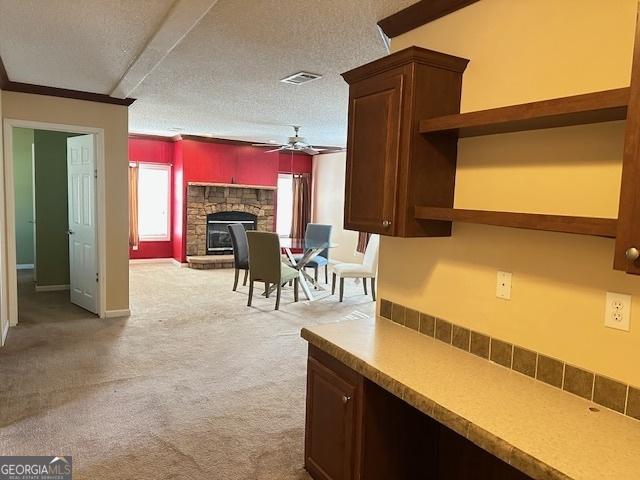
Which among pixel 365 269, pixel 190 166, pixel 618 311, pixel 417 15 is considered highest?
pixel 417 15

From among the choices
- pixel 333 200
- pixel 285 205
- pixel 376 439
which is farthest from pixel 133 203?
pixel 376 439

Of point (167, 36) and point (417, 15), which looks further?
point (167, 36)

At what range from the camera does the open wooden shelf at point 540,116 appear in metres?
1.41

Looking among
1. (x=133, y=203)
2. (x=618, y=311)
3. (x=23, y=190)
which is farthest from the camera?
(x=133, y=203)

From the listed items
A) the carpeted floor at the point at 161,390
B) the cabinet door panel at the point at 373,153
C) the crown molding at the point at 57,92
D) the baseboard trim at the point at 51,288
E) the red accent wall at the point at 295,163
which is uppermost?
the crown molding at the point at 57,92

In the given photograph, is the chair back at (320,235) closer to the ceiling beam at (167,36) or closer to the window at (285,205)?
the window at (285,205)

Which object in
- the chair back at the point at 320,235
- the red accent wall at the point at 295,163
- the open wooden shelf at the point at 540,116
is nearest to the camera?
the open wooden shelf at the point at 540,116

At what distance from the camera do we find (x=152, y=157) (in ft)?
29.2

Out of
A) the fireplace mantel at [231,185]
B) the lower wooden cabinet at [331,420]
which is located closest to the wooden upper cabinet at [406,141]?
the lower wooden cabinet at [331,420]

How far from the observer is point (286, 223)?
10.5 meters

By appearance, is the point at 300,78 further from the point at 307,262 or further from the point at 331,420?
the point at 307,262

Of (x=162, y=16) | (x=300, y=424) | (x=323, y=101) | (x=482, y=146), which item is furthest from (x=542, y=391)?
(x=323, y=101)

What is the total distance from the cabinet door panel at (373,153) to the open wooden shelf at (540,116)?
0.59ft

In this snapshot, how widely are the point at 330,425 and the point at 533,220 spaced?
130cm
